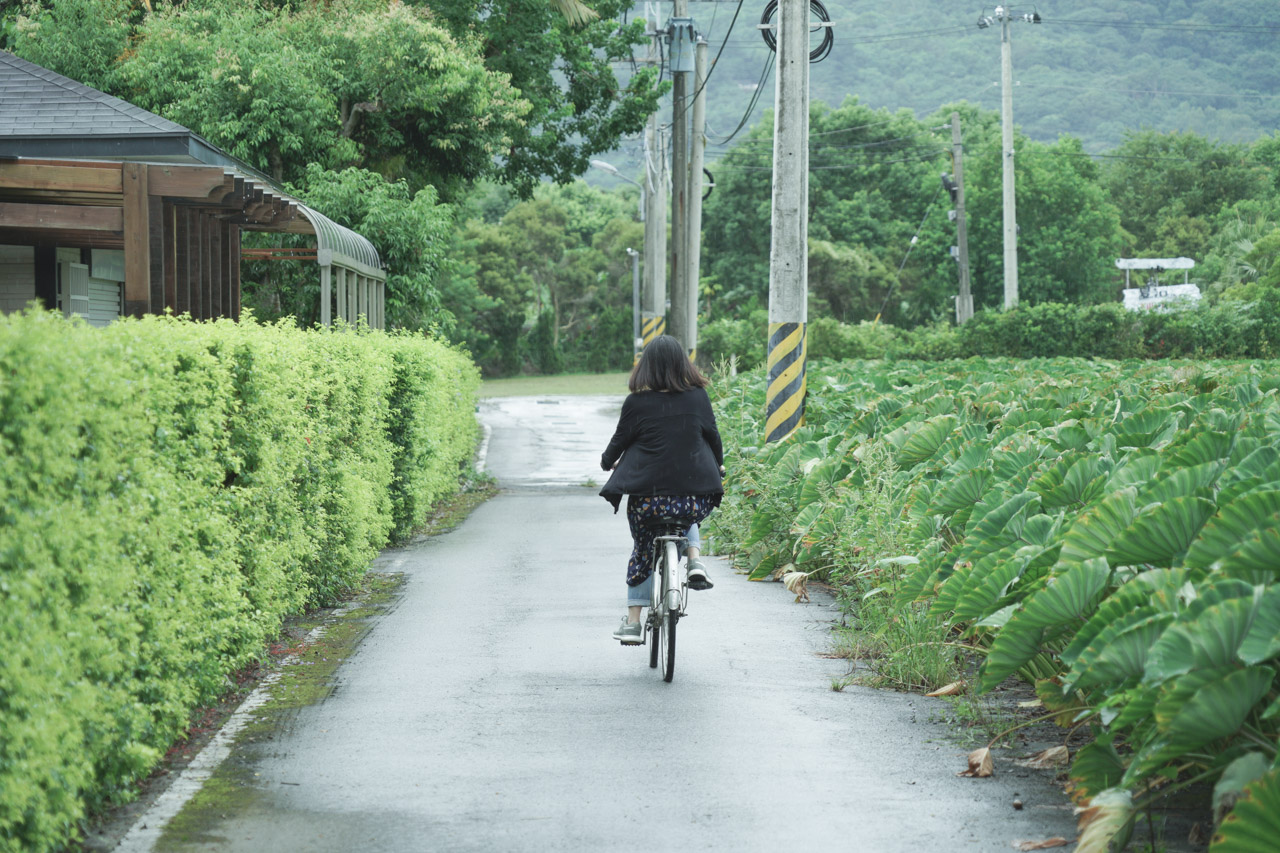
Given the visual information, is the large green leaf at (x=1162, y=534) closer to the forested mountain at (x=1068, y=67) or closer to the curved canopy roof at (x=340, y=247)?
the curved canopy roof at (x=340, y=247)

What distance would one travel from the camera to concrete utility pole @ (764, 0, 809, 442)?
46.9 feet

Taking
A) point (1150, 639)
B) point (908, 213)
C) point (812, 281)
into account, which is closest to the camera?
point (1150, 639)

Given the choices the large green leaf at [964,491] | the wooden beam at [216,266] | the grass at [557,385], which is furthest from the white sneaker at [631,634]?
the grass at [557,385]

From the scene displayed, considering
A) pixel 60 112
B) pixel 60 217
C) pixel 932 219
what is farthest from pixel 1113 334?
pixel 932 219

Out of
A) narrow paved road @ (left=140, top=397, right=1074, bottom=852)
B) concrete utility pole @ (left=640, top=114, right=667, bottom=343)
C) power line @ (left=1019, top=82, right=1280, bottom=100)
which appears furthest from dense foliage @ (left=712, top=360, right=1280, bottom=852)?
power line @ (left=1019, top=82, right=1280, bottom=100)

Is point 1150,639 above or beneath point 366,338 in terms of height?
beneath

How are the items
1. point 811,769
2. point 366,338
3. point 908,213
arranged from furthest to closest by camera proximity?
point 908,213 < point 366,338 < point 811,769

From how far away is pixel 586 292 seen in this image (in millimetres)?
77562

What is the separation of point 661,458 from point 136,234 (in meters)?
7.04

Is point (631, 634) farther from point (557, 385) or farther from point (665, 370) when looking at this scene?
point (557, 385)

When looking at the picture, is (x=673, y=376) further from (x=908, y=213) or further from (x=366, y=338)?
(x=908, y=213)

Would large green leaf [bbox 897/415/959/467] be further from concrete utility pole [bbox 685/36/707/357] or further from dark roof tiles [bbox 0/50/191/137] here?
concrete utility pole [bbox 685/36/707/357]

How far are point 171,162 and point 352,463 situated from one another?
6092 mm

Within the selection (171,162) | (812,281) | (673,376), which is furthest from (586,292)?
(673,376)
